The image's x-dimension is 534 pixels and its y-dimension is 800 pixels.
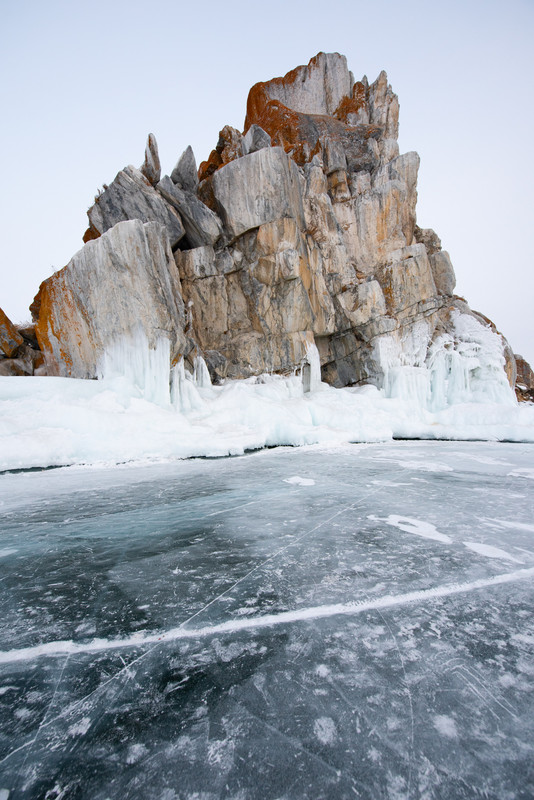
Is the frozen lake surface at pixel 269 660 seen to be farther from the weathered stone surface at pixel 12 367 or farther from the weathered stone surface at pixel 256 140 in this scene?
the weathered stone surface at pixel 256 140

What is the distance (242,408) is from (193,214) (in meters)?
8.68

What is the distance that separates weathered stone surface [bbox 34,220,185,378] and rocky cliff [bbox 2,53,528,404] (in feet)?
0.14

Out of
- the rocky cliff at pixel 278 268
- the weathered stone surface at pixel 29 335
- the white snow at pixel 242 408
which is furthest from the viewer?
the weathered stone surface at pixel 29 335

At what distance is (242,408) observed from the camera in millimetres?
11531

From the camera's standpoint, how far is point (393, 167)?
60.5ft

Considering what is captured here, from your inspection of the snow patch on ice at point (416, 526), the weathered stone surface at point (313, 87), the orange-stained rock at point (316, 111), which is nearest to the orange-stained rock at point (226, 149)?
the orange-stained rock at point (316, 111)

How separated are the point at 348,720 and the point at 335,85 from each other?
3090 cm

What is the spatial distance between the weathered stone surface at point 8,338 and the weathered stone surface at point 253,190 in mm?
9315

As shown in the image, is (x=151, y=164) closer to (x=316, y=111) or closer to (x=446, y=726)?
(x=316, y=111)

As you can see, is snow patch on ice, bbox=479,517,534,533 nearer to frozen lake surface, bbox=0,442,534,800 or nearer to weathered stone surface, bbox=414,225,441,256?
frozen lake surface, bbox=0,442,534,800

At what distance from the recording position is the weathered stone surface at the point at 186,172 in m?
14.5

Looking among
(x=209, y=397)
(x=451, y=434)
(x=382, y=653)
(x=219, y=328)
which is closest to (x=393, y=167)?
(x=219, y=328)

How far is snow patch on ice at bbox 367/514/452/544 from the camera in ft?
10.2

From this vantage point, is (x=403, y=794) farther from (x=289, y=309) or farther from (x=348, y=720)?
(x=289, y=309)
